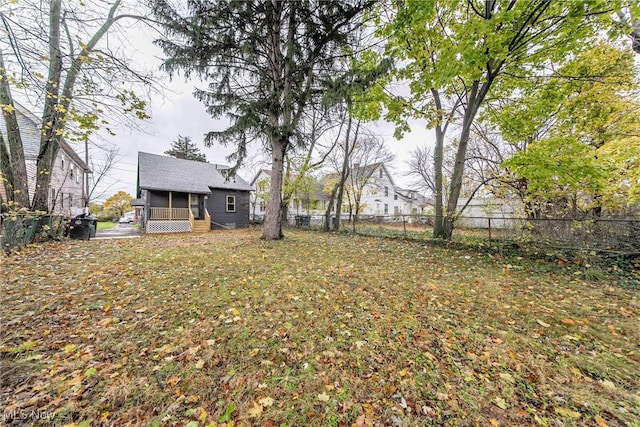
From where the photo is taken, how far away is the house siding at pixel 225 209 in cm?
1712

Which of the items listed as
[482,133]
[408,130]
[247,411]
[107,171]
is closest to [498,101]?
[482,133]

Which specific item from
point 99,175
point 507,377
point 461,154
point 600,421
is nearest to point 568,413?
point 600,421

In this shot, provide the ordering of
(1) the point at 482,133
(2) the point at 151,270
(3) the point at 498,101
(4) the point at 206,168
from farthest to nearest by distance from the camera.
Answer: (4) the point at 206,168 < (1) the point at 482,133 < (3) the point at 498,101 < (2) the point at 151,270

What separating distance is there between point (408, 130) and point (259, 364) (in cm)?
922

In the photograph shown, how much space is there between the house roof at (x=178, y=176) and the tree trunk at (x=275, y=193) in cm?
563

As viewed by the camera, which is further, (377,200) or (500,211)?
(377,200)

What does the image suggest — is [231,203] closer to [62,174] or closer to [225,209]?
[225,209]

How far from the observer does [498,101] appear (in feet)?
29.2

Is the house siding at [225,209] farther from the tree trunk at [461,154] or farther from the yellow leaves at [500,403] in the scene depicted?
the yellow leaves at [500,403]

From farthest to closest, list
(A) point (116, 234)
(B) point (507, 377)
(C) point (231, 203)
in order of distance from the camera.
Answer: (C) point (231, 203) → (A) point (116, 234) → (B) point (507, 377)

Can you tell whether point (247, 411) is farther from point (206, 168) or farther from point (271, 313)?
point (206, 168)

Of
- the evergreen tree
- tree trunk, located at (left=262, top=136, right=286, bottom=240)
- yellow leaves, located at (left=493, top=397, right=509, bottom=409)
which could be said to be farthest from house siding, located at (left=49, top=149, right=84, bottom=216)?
yellow leaves, located at (left=493, top=397, right=509, bottom=409)

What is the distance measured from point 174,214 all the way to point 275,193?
9423mm

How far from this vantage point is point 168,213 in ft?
46.0
